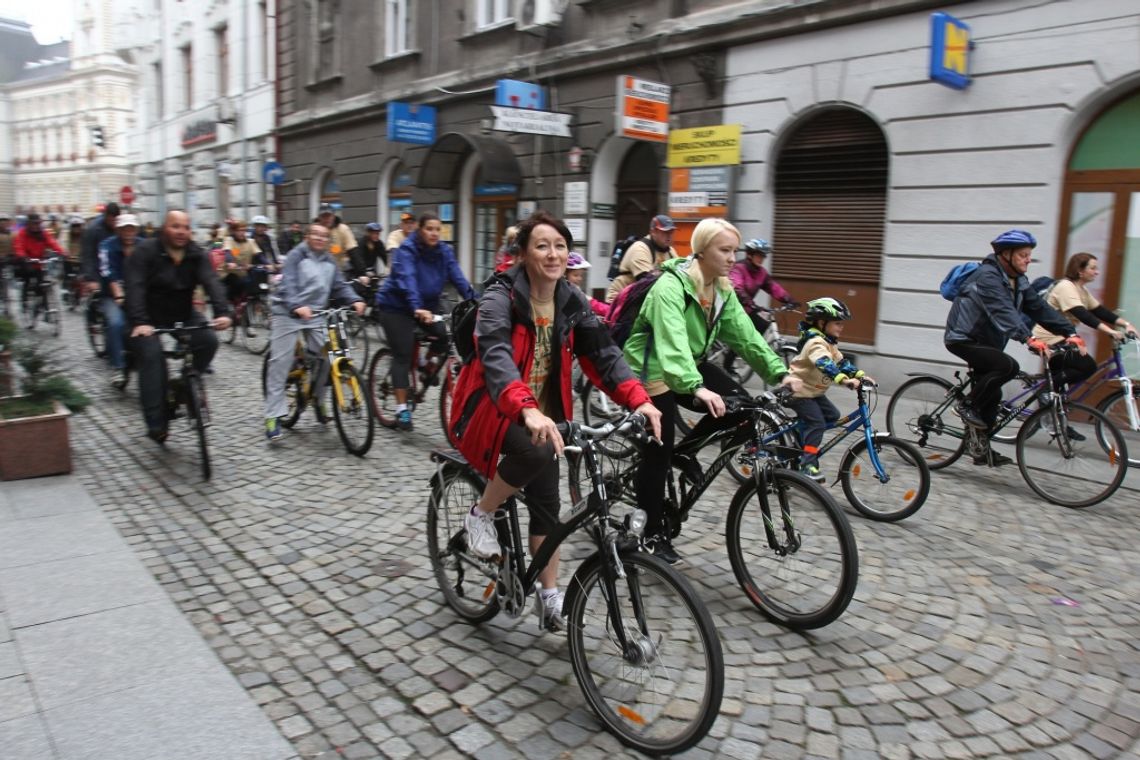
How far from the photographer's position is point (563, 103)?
14.2 metres

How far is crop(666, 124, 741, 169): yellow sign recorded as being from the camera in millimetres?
11271

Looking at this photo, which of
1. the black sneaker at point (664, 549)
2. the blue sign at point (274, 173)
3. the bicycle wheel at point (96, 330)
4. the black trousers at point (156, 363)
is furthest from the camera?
the blue sign at point (274, 173)

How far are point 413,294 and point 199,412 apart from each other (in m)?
1.89

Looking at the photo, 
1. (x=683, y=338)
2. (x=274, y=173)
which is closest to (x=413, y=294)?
(x=683, y=338)

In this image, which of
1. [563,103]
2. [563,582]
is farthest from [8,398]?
[563,103]

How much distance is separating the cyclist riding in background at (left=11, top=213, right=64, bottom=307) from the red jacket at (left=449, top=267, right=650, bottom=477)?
13.0 meters

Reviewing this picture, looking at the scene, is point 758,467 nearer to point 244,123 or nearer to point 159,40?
point 244,123

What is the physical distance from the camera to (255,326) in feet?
45.7

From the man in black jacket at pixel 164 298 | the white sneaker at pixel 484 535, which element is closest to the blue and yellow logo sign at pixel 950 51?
the man in black jacket at pixel 164 298

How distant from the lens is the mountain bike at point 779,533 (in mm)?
3482

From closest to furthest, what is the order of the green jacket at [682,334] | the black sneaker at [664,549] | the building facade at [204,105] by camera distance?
the green jacket at [682,334] < the black sneaker at [664,549] < the building facade at [204,105]

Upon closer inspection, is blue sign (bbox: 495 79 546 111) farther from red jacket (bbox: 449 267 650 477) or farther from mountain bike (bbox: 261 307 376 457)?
red jacket (bbox: 449 267 650 477)

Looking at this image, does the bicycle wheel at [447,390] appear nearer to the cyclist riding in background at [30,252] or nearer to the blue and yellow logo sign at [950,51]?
the blue and yellow logo sign at [950,51]

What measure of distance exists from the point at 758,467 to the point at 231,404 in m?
6.47
